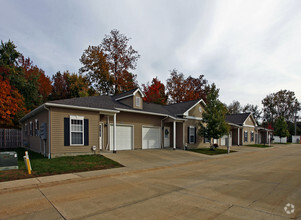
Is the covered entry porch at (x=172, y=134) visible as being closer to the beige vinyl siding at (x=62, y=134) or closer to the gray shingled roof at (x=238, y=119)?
the beige vinyl siding at (x=62, y=134)

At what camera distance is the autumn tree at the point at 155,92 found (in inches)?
1493

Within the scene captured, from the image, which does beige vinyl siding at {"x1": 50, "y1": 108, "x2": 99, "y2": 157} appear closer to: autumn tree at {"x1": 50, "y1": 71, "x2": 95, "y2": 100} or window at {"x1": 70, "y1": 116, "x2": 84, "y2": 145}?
window at {"x1": 70, "y1": 116, "x2": 84, "y2": 145}

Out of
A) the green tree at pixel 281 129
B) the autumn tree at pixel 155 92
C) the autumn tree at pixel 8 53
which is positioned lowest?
the green tree at pixel 281 129

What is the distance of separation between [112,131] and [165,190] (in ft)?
36.0

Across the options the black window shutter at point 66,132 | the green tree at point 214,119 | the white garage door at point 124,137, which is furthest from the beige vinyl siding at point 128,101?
the green tree at point 214,119

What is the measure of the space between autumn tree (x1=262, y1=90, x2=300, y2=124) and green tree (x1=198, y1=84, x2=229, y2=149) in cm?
5977

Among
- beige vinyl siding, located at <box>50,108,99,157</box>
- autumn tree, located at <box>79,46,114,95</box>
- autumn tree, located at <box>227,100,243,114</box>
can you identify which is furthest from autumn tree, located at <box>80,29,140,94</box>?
autumn tree, located at <box>227,100,243,114</box>

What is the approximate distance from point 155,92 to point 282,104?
178 feet

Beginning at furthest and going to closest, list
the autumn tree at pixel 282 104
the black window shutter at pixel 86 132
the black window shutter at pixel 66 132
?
the autumn tree at pixel 282 104, the black window shutter at pixel 86 132, the black window shutter at pixel 66 132

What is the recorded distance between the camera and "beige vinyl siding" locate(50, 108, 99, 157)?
42.0ft

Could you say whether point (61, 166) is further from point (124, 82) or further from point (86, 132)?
point (124, 82)

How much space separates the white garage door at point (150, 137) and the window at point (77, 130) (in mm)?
6615

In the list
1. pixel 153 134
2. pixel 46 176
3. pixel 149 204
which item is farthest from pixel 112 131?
pixel 149 204

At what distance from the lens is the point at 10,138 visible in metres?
22.1
